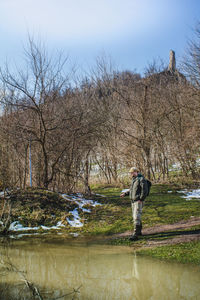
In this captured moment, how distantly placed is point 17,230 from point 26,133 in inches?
218

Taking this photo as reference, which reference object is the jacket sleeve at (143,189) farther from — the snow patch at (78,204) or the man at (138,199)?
the snow patch at (78,204)

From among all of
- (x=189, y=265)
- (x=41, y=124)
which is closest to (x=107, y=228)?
(x=189, y=265)

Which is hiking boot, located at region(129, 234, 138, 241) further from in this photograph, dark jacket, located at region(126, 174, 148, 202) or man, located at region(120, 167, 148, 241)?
dark jacket, located at region(126, 174, 148, 202)

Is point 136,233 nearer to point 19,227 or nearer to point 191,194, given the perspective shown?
point 19,227

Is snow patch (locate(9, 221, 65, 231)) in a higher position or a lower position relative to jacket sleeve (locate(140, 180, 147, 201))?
lower

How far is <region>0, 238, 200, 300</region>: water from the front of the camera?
474 cm

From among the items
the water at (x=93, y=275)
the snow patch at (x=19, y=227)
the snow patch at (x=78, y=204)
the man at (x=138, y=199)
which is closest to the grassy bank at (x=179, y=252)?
the water at (x=93, y=275)

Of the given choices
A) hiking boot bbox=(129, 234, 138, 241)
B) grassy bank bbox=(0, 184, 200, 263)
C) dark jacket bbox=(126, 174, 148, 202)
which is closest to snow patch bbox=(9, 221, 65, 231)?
grassy bank bbox=(0, 184, 200, 263)

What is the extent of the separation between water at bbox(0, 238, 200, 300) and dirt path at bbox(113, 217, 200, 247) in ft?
2.97

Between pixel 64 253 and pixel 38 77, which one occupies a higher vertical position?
pixel 38 77

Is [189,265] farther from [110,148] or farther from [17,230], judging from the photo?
[110,148]

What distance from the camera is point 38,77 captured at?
12453 mm

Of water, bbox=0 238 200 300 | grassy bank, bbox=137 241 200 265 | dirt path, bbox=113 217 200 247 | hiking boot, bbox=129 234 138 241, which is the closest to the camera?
water, bbox=0 238 200 300

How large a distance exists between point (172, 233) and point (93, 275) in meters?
3.27
